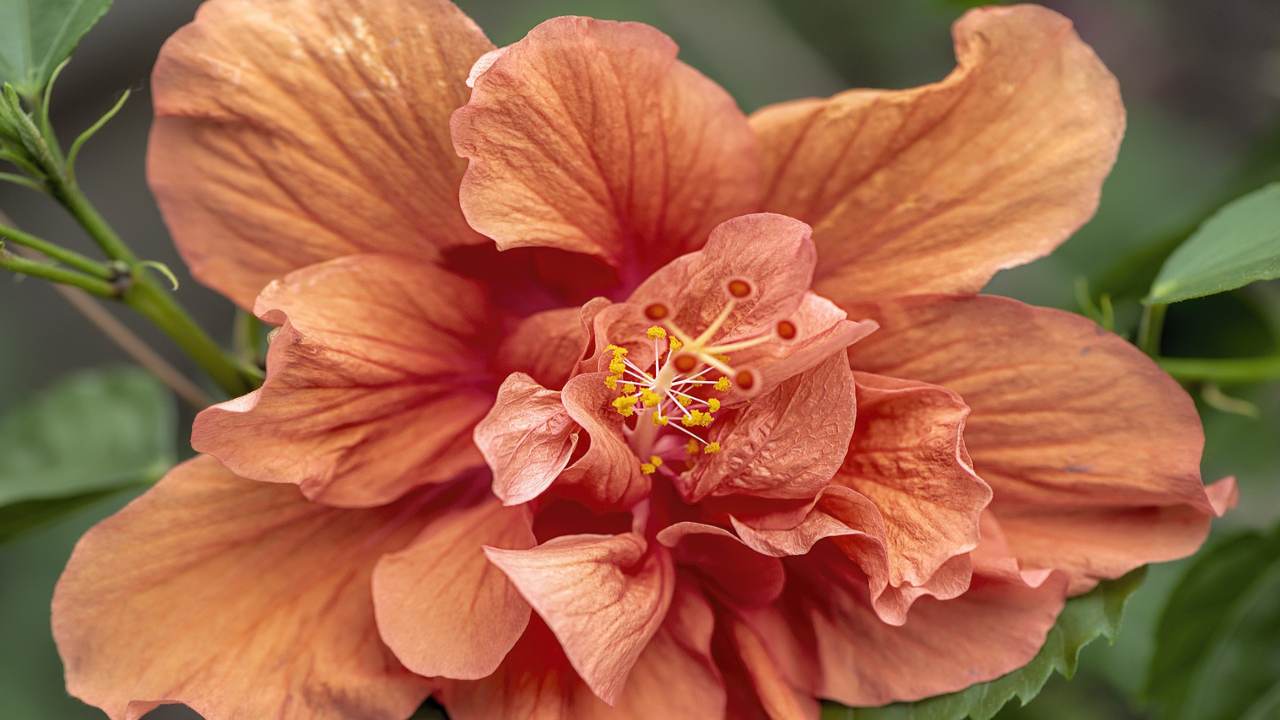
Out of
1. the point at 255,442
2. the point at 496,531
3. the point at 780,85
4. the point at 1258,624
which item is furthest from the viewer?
the point at 780,85

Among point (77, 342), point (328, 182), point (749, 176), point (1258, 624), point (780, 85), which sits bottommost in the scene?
point (77, 342)

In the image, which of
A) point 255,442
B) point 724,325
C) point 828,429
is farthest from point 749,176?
point 255,442

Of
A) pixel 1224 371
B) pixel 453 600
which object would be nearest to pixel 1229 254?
pixel 1224 371

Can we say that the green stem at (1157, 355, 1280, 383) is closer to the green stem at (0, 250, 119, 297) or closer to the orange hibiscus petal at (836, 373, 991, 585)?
the orange hibiscus petal at (836, 373, 991, 585)

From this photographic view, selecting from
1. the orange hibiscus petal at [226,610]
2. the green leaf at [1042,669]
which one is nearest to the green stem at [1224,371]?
the green leaf at [1042,669]

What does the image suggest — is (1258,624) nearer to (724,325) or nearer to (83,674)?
(724,325)

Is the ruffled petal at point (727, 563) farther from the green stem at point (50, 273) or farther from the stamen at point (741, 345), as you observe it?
the green stem at point (50, 273)

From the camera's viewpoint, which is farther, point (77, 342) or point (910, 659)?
point (77, 342)
